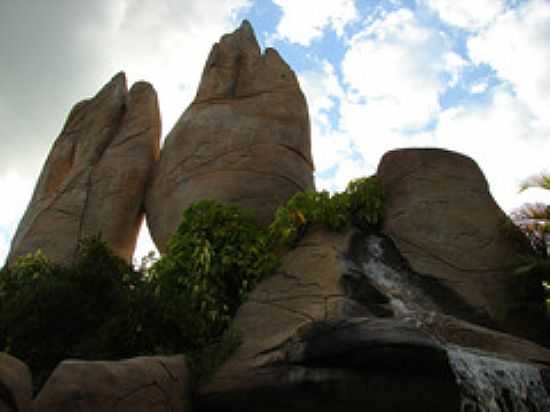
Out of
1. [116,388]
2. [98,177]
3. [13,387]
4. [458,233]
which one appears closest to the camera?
[13,387]

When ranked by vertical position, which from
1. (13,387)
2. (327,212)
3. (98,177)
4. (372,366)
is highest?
(98,177)

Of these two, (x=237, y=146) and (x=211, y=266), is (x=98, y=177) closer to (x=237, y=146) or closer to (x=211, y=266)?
(x=237, y=146)

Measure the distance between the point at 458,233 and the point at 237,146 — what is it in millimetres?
4541

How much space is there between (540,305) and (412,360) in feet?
13.3

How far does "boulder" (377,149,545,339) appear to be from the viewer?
362 inches

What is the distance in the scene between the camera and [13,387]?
469cm

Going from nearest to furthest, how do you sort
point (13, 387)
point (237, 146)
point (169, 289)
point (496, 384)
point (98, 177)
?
point (13, 387) → point (496, 384) → point (169, 289) → point (237, 146) → point (98, 177)

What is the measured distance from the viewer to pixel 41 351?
7.94 m

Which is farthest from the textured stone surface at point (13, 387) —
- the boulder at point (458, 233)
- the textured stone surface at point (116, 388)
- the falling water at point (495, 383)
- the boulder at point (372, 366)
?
the boulder at point (458, 233)

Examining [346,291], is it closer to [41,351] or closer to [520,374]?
[520,374]

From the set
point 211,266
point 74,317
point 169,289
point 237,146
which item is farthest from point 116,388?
point 237,146

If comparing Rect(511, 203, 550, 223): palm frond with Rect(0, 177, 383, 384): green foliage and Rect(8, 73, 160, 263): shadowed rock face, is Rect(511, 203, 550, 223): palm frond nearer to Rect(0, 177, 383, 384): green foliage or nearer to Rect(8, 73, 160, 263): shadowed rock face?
Rect(0, 177, 383, 384): green foliage

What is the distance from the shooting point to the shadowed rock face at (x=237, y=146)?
11.4 meters

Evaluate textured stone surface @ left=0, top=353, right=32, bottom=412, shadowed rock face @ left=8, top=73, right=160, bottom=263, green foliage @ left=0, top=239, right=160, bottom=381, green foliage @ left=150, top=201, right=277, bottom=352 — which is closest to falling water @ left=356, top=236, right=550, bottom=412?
green foliage @ left=150, top=201, right=277, bottom=352
